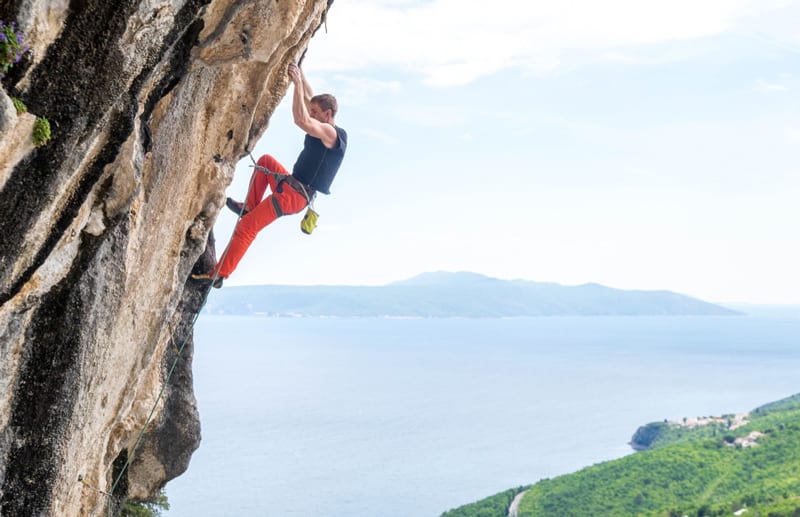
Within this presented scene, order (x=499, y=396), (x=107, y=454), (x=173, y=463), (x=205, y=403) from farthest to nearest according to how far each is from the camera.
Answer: (x=499, y=396), (x=205, y=403), (x=173, y=463), (x=107, y=454)

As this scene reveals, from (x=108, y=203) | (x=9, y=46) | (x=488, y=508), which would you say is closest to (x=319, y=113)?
(x=108, y=203)

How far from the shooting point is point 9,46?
141 inches

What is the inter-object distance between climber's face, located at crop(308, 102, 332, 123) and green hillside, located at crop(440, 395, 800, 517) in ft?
138

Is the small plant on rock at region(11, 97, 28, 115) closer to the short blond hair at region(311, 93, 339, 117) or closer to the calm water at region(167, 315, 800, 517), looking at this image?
the short blond hair at region(311, 93, 339, 117)

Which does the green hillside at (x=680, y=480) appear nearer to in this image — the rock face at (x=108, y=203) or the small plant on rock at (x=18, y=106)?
the rock face at (x=108, y=203)

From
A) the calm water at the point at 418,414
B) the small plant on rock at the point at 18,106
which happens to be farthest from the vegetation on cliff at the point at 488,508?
the small plant on rock at the point at 18,106

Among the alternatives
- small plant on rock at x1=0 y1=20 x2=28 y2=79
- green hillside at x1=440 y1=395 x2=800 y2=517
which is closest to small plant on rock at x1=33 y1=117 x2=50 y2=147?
small plant on rock at x1=0 y1=20 x2=28 y2=79

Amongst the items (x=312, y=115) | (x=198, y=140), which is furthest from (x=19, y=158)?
(x=312, y=115)

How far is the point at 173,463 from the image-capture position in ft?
29.6

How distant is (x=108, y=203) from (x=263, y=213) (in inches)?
115

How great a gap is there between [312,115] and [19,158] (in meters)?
3.95

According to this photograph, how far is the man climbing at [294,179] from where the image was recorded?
295 inches

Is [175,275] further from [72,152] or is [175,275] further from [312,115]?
[72,152]

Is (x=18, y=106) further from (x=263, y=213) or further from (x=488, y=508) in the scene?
(x=488, y=508)
